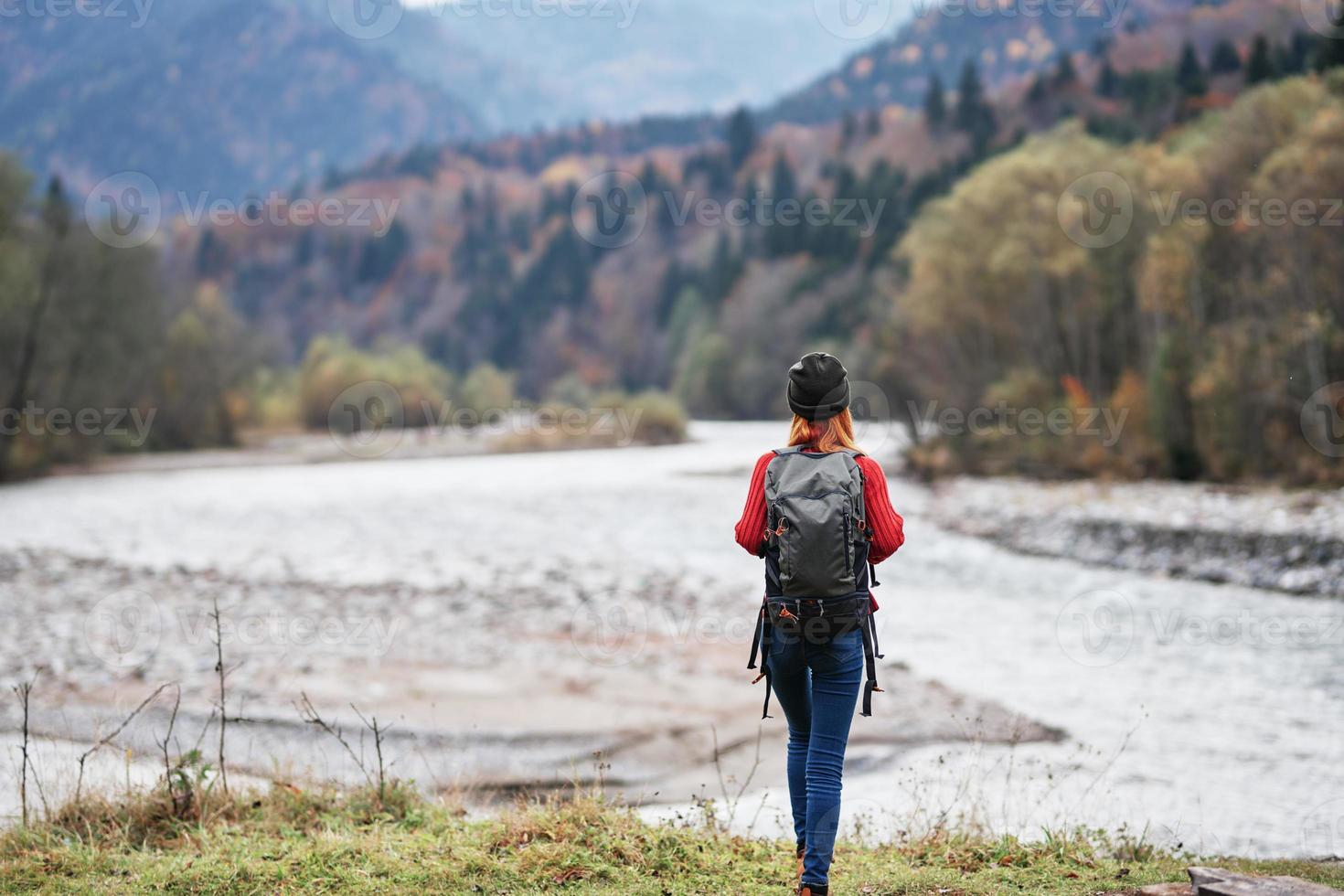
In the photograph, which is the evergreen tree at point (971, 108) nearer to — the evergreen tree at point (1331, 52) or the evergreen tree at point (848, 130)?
the evergreen tree at point (848, 130)

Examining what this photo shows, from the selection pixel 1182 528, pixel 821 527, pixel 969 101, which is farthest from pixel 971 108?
pixel 821 527

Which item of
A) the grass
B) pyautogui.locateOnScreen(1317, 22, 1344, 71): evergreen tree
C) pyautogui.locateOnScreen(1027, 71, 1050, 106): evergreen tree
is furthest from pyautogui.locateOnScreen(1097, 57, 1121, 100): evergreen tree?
the grass

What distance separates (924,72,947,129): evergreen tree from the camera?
12018 centimetres

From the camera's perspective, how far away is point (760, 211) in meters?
124

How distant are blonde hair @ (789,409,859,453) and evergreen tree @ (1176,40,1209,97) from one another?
80983mm

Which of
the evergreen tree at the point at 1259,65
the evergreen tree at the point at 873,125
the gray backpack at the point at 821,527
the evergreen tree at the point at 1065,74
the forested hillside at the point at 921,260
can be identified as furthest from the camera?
the evergreen tree at the point at 873,125

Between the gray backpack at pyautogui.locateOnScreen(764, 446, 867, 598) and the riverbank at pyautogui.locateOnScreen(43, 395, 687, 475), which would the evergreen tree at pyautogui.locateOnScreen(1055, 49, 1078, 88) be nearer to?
the riverbank at pyautogui.locateOnScreen(43, 395, 687, 475)

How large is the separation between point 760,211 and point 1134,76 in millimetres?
43226

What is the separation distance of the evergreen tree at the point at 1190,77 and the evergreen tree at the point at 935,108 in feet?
133

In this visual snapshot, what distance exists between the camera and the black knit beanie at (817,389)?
184 inches

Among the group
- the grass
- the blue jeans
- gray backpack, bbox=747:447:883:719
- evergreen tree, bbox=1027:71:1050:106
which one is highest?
evergreen tree, bbox=1027:71:1050:106

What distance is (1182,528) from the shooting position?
2402 centimetres

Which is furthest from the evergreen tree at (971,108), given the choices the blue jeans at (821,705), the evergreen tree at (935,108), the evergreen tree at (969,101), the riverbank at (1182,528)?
the blue jeans at (821,705)

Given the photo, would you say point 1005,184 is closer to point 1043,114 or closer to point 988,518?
point 988,518
